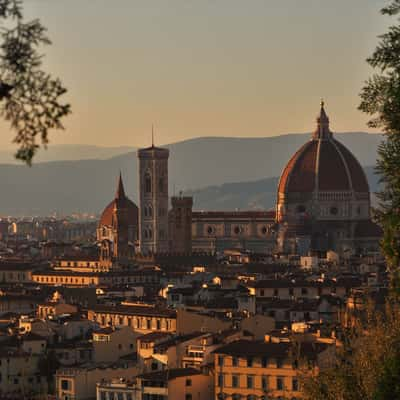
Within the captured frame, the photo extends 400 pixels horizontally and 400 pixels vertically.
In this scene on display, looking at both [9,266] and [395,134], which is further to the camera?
[9,266]

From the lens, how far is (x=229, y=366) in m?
47.0

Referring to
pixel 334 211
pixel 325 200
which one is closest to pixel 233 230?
pixel 325 200

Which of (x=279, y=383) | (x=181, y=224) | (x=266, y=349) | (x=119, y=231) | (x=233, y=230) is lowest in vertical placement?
(x=279, y=383)

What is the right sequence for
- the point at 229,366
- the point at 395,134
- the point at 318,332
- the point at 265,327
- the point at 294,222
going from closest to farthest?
1. the point at 395,134
2. the point at 229,366
3. the point at 318,332
4. the point at 265,327
5. the point at 294,222

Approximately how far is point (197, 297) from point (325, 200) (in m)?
78.9

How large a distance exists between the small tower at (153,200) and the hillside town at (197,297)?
112mm

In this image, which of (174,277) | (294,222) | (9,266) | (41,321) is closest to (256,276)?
(174,277)

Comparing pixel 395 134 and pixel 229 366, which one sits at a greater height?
pixel 395 134

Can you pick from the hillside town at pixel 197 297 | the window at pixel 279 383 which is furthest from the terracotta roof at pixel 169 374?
the window at pixel 279 383

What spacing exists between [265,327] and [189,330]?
283 cm

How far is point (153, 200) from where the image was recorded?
481 feet

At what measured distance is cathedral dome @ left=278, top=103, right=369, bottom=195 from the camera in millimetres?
154375

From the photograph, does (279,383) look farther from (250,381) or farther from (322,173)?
(322,173)

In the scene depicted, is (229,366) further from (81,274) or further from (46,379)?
(81,274)
